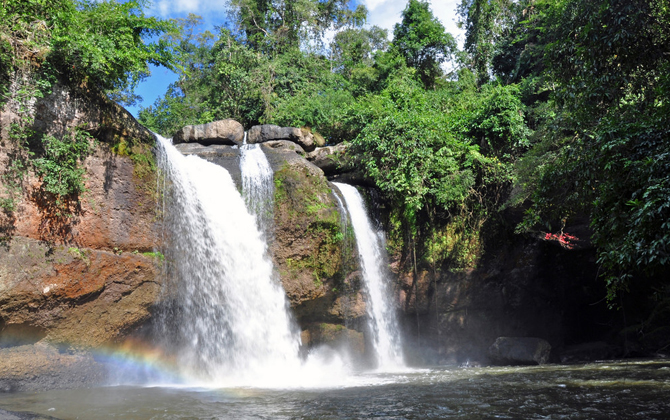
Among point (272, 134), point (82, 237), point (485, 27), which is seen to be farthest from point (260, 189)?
point (485, 27)

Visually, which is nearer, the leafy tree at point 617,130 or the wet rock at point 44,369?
the leafy tree at point 617,130

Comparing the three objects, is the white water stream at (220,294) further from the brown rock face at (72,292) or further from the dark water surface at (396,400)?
the dark water surface at (396,400)

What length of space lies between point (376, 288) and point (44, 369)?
31.0 feet

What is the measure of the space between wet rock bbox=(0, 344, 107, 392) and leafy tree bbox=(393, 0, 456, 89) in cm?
2267

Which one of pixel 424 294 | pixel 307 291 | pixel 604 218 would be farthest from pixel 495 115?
pixel 604 218

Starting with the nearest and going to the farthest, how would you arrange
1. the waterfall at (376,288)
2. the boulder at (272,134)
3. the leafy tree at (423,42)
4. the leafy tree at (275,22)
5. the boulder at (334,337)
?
1. the boulder at (334,337)
2. the waterfall at (376,288)
3. the boulder at (272,134)
4. the leafy tree at (423,42)
5. the leafy tree at (275,22)

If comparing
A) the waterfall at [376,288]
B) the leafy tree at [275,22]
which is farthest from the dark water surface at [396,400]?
the leafy tree at [275,22]

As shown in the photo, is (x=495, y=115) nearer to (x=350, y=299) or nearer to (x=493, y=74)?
(x=350, y=299)

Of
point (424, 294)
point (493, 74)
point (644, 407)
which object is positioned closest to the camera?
point (644, 407)

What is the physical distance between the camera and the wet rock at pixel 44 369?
818 cm

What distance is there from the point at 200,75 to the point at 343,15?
11282 mm

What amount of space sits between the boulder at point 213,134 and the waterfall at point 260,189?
2593mm

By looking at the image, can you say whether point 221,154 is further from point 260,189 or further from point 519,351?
point 519,351

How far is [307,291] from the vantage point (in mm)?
12875
